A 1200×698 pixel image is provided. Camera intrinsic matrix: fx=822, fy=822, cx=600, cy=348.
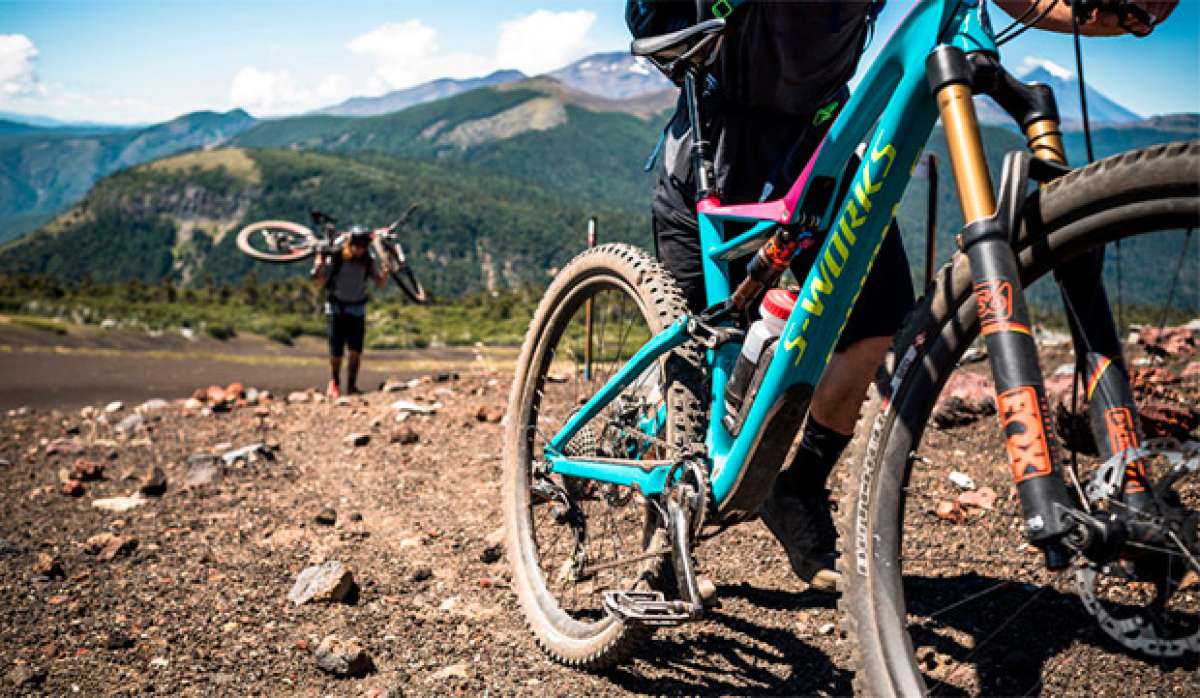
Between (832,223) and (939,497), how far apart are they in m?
Answer: 0.76

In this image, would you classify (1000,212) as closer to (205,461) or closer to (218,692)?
(218,692)

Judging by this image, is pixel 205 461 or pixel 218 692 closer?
pixel 218 692

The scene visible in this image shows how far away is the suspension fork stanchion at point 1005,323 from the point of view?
56.1 inches

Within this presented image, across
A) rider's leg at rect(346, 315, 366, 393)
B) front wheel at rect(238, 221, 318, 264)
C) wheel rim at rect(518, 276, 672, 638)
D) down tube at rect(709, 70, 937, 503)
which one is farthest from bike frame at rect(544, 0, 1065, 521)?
front wheel at rect(238, 221, 318, 264)

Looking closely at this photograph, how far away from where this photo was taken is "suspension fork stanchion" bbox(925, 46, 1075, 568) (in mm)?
1424

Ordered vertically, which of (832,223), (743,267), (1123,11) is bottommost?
(743,267)

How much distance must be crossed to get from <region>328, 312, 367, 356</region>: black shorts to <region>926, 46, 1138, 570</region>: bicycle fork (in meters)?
10.2

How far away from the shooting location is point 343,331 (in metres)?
11.1

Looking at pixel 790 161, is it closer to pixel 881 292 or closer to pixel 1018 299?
pixel 881 292

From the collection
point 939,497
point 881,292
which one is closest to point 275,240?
point 881,292

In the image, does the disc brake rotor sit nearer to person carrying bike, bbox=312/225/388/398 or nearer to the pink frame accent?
the pink frame accent

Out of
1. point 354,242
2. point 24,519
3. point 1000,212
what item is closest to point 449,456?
point 24,519

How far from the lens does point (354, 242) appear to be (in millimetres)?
11164

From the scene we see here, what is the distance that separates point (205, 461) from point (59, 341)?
1803 cm
